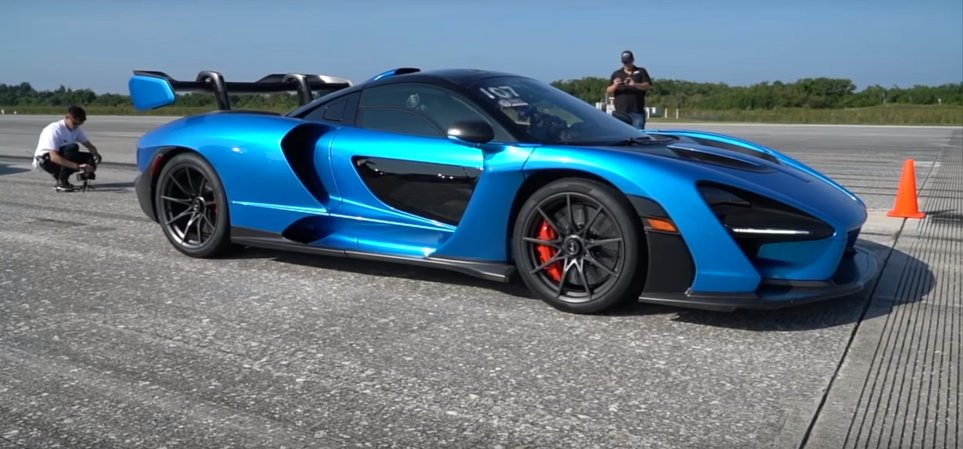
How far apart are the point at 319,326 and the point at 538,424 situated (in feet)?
5.24

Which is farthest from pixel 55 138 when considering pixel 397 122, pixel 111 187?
pixel 397 122

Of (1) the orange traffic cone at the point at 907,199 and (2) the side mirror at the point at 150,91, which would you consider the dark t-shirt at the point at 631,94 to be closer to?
(1) the orange traffic cone at the point at 907,199

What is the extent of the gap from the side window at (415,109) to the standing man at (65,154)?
5946mm

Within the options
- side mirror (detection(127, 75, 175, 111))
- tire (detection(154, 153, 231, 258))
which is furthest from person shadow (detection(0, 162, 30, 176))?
tire (detection(154, 153, 231, 258))

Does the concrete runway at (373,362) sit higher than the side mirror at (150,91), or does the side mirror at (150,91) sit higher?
the side mirror at (150,91)

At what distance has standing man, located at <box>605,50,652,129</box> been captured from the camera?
1175 cm

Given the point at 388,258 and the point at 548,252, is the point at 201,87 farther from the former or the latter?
the point at 548,252

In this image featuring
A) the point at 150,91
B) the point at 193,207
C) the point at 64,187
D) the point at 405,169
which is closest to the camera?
the point at 405,169

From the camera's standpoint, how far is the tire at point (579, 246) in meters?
4.36

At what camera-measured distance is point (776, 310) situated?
461 centimetres

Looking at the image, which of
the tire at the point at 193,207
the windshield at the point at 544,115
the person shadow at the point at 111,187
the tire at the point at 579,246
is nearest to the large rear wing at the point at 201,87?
the tire at the point at 193,207

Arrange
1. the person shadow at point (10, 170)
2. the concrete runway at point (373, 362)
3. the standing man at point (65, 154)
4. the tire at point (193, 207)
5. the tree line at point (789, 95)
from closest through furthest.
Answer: the concrete runway at point (373, 362) < the tire at point (193, 207) < the standing man at point (65, 154) < the person shadow at point (10, 170) < the tree line at point (789, 95)

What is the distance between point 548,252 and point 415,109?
1225 mm

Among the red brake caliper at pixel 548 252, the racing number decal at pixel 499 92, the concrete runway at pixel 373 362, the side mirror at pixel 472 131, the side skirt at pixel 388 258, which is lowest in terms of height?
the concrete runway at pixel 373 362
